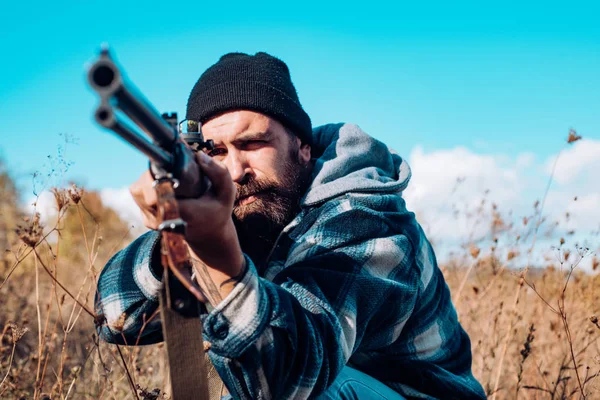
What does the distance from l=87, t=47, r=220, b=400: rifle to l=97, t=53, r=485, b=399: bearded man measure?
0.08m

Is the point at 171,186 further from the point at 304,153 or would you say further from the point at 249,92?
the point at 304,153

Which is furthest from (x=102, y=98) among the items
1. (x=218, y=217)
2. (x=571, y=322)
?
(x=571, y=322)

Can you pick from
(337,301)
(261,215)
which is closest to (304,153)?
(261,215)

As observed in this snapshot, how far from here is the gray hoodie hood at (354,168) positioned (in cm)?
231

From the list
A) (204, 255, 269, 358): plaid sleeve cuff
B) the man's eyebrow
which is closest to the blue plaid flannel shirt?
(204, 255, 269, 358): plaid sleeve cuff

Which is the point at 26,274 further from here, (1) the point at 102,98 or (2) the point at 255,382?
(1) the point at 102,98

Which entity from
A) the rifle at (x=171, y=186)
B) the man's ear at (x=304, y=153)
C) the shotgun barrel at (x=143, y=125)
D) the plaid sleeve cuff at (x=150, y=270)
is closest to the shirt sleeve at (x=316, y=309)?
the rifle at (x=171, y=186)

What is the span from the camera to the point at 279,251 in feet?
7.88

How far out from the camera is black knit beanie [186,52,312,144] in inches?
118

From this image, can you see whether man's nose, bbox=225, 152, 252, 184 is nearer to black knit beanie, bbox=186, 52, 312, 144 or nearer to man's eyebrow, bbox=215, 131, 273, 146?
man's eyebrow, bbox=215, 131, 273, 146

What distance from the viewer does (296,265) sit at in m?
1.84

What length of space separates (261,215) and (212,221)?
1.40 m

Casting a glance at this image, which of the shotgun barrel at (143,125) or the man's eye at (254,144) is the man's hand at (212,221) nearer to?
the shotgun barrel at (143,125)

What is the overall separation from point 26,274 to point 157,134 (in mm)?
5539
